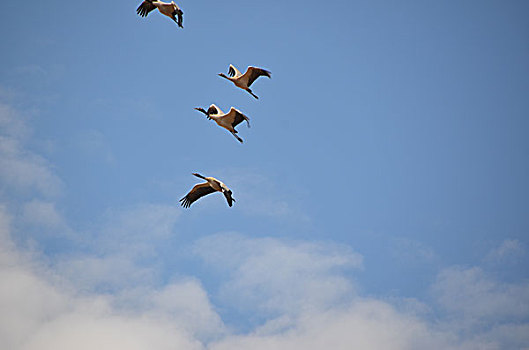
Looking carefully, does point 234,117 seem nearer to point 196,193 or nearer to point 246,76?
point 246,76

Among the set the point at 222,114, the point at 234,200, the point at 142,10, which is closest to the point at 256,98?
the point at 222,114

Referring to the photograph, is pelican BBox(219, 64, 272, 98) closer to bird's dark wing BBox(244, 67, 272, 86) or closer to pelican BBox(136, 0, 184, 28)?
bird's dark wing BBox(244, 67, 272, 86)

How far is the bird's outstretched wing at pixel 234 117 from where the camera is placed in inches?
1444

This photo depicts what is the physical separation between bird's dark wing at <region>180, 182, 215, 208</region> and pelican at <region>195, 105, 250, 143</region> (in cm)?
418

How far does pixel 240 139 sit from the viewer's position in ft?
121

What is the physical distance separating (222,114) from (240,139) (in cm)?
196

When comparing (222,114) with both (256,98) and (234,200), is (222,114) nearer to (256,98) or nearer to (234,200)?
Answer: (256,98)

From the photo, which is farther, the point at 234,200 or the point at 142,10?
the point at 142,10

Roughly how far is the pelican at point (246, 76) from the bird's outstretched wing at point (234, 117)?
1.85 metres

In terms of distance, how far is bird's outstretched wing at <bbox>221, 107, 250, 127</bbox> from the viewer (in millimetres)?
36688

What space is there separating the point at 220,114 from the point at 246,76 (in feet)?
9.01

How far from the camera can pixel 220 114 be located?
3775 centimetres

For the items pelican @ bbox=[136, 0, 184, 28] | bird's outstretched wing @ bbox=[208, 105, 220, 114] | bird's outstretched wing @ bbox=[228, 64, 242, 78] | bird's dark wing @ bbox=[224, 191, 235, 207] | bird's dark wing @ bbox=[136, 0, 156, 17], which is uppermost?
bird's dark wing @ bbox=[136, 0, 156, 17]

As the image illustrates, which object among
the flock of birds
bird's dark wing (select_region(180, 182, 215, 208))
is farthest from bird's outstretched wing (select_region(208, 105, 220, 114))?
bird's dark wing (select_region(180, 182, 215, 208))
